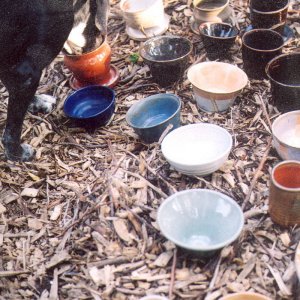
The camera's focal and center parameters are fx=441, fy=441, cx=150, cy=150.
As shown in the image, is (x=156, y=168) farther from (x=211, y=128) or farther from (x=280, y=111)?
(x=280, y=111)

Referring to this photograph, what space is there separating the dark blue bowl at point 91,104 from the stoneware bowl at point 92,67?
0.15 m

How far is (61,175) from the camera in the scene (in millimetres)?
3646

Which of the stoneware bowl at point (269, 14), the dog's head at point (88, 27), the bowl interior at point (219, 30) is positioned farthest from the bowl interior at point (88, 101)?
the stoneware bowl at point (269, 14)

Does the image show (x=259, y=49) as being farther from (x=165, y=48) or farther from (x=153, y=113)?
(x=153, y=113)

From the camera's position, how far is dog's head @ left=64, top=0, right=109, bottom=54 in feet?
12.9

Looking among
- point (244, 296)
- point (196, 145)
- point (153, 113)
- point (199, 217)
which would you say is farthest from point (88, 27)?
point (244, 296)

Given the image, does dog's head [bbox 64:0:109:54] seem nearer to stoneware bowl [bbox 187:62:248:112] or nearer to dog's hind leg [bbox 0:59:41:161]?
dog's hind leg [bbox 0:59:41:161]

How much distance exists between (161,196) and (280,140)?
0.95m

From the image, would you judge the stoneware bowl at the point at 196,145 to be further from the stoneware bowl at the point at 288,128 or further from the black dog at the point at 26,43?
the black dog at the point at 26,43

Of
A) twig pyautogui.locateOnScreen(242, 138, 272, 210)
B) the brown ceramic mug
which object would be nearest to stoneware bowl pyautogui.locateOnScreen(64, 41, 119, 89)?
twig pyautogui.locateOnScreen(242, 138, 272, 210)

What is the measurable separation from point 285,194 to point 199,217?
59cm

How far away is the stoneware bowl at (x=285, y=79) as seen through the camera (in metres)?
3.60

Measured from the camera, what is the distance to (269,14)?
425 cm

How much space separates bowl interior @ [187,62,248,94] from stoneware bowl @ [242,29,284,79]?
0.65 feet
